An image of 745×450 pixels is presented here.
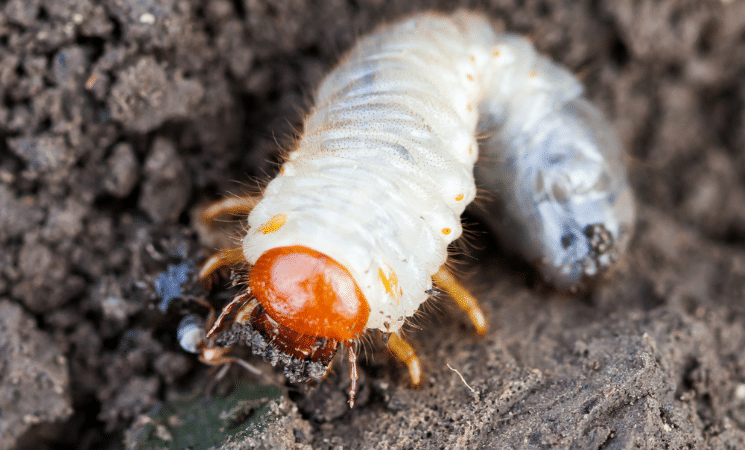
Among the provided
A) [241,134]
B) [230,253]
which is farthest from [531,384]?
[241,134]

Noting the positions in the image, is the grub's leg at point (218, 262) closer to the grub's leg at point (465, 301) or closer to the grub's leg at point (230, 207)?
the grub's leg at point (230, 207)

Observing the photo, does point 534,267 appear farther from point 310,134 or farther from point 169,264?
point 169,264

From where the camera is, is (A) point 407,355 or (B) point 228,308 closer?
(B) point 228,308

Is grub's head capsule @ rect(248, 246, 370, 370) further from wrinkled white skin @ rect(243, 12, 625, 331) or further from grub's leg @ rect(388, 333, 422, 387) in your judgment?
grub's leg @ rect(388, 333, 422, 387)

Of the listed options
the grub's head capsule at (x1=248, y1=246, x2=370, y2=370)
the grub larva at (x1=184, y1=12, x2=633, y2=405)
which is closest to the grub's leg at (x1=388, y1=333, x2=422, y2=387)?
the grub larva at (x1=184, y1=12, x2=633, y2=405)

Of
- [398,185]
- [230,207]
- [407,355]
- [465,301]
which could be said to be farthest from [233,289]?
[465,301]

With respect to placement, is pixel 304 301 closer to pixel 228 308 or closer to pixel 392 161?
pixel 228 308
